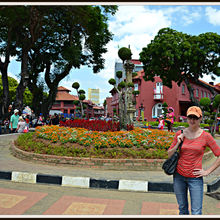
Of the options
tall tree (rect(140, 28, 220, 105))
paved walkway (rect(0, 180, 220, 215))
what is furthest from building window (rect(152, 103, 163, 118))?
paved walkway (rect(0, 180, 220, 215))

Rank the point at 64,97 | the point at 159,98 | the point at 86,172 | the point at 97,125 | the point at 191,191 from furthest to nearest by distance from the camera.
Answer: the point at 64,97 < the point at 159,98 < the point at 97,125 < the point at 86,172 < the point at 191,191

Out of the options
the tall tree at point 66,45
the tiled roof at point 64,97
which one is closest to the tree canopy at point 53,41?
the tall tree at point 66,45

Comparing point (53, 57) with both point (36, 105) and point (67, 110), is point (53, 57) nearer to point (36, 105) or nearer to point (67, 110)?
point (36, 105)

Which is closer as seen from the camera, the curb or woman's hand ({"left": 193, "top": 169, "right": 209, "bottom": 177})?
woman's hand ({"left": 193, "top": 169, "right": 209, "bottom": 177})

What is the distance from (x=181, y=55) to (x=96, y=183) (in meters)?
25.5

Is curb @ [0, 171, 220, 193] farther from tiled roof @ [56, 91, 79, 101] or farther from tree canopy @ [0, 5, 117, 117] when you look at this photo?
tiled roof @ [56, 91, 79, 101]

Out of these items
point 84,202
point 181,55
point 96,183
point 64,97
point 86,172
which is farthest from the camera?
point 64,97

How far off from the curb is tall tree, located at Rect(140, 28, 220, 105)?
77.6 ft

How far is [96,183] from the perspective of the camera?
5172 mm

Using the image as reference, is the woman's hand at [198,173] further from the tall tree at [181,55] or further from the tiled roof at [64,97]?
the tiled roof at [64,97]

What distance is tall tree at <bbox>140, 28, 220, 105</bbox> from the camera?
87.2 feet

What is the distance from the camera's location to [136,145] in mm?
7871

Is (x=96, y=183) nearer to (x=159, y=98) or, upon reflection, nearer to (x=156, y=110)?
(x=159, y=98)

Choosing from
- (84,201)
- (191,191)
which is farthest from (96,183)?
(191,191)
